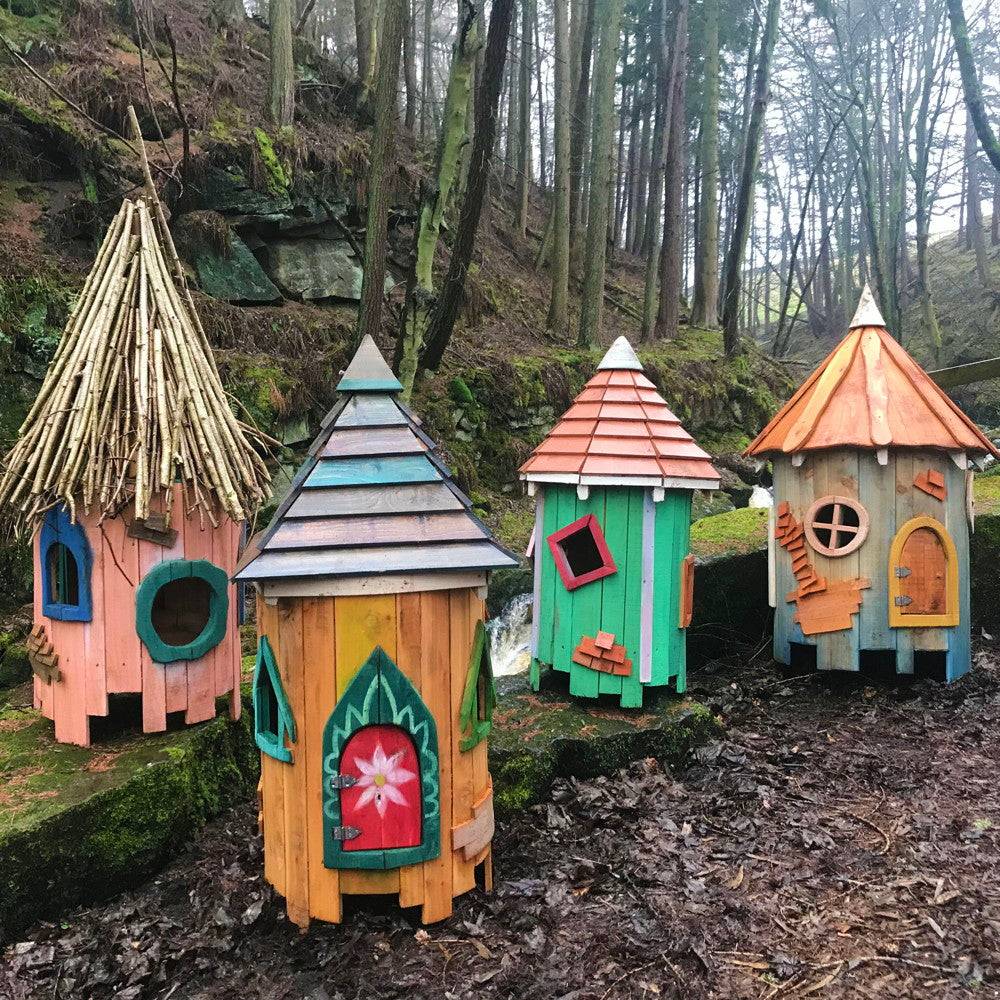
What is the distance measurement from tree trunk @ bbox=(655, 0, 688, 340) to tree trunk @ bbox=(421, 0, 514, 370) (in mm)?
8170

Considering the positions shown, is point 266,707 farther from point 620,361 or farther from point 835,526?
point 835,526

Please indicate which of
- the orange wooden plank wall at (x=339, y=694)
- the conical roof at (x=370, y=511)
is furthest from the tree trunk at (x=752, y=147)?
the orange wooden plank wall at (x=339, y=694)

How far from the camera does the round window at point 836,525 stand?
5.40m

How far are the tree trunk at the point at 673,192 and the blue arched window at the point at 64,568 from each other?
13.5m

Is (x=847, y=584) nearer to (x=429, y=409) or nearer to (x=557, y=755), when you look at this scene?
(x=557, y=755)

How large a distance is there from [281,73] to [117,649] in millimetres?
10157

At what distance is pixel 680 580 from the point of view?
4.92 meters

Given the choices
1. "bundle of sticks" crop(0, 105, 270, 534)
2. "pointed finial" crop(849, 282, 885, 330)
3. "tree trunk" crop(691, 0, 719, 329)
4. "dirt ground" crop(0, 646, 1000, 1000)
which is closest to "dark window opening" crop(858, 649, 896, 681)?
"dirt ground" crop(0, 646, 1000, 1000)

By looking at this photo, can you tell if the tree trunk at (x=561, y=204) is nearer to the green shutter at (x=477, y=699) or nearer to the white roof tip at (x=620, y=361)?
the white roof tip at (x=620, y=361)

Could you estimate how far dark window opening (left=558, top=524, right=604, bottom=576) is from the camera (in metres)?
5.24

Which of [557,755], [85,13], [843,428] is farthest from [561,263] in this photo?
[557,755]

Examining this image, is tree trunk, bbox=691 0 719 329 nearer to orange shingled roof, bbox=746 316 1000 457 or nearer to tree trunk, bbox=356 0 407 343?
tree trunk, bbox=356 0 407 343

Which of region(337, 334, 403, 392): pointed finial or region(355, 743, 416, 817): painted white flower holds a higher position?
region(337, 334, 403, 392): pointed finial

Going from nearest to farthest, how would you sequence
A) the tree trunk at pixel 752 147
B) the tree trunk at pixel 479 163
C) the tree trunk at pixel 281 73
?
the tree trunk at pixel 479 163
the tree trunk at pixel 281 73
the tree trunk at pixel 752 147
